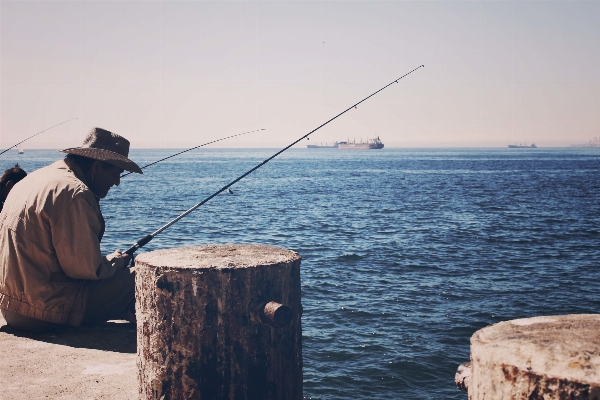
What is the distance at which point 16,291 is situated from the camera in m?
3.81

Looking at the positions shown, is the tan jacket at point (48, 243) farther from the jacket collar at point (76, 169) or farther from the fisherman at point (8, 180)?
the fisherman at point (8, 180)

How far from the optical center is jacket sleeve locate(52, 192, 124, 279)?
3670mm

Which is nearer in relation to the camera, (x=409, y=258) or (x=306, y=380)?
(x=306, y=380)

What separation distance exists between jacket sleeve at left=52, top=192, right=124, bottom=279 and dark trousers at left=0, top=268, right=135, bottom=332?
297 millimetres

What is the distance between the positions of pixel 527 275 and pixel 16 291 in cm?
1383

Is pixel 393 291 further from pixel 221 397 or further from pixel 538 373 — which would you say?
pixel 538 373

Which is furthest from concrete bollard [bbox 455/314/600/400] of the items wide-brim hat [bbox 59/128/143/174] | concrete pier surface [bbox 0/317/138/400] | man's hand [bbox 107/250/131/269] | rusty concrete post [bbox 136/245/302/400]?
wide-brim hat [bbox 59/128/143/174]

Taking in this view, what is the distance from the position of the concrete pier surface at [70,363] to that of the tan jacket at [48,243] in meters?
0.24

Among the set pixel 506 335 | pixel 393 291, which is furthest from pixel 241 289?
pixel 393 291

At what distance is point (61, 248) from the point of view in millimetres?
3688

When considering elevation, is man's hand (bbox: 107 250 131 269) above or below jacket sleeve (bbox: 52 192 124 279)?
below

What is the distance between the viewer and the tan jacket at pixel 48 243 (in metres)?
3.67

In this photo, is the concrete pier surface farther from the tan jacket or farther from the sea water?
the sea water

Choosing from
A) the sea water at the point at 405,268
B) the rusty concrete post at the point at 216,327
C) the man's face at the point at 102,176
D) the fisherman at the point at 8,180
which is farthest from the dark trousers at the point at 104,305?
the sea water at the point at 405,268
